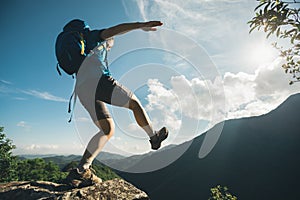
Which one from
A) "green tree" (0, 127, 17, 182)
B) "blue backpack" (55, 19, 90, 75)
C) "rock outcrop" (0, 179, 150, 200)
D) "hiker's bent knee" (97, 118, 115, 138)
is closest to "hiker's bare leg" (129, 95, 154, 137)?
"hiker's bent knee" (97, 118, 115, 138)

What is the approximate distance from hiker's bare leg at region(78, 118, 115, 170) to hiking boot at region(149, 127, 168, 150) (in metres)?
0.64

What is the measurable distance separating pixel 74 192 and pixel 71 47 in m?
1.80

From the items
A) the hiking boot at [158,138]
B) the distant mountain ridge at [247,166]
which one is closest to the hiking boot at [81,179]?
the hiking boot at [158,138]

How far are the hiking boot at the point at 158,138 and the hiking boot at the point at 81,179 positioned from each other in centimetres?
90

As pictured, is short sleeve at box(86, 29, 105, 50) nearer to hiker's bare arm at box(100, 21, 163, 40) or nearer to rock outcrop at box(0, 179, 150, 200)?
hiker's bare arm at box(100, 21, 163, 40)

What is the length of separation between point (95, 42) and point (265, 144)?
105 metres

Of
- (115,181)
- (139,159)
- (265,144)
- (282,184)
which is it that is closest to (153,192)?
(139,159)

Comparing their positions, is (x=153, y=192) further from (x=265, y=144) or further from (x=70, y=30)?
(x=70, y=30)

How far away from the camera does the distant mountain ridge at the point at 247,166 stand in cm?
6731

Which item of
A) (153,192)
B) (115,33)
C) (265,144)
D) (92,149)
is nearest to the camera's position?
(115,33)

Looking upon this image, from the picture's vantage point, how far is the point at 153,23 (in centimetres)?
237

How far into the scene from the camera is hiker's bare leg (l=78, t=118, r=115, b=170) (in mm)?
2723

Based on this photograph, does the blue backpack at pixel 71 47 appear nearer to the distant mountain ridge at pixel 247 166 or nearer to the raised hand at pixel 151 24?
the raised hand at pixel 151 24

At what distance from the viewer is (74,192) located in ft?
7.39
